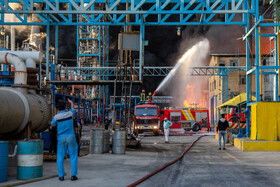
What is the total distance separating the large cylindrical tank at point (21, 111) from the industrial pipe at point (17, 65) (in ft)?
1.21

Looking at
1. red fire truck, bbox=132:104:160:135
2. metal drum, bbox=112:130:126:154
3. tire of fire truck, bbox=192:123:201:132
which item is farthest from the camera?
tire of fire truck, bbox=192:123:201:132

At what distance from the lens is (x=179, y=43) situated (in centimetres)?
9169

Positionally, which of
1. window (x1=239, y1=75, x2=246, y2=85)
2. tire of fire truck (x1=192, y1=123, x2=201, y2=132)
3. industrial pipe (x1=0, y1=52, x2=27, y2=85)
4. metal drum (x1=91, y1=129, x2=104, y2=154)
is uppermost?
window (x1=239, y1=75, x2=246, y2=85)

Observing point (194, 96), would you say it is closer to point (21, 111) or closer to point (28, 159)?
point (21, 111)

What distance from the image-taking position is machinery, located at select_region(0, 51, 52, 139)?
1086 cm

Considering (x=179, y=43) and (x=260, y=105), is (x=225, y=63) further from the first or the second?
(x=260, y=105)

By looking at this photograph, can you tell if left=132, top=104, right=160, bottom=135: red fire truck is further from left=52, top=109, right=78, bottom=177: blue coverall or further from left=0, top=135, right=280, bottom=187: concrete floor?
left=52, top=109, right=78, bottom=177: blue coverall

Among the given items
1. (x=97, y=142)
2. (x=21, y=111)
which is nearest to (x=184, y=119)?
(x=97, y=142)

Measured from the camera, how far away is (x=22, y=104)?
1178cm

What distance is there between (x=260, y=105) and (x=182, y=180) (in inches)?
379

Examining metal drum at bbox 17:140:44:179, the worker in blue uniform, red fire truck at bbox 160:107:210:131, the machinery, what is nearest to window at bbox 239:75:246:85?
red fire truck at bbox 160:107:210:131

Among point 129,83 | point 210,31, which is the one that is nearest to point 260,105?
point 129,83

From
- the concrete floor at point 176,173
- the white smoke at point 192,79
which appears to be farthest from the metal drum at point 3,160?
the white smoke at point 192,79

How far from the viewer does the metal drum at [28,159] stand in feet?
28.5
